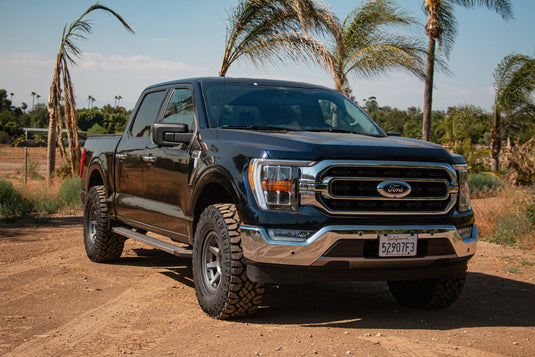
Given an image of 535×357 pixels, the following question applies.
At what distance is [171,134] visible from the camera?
5.86 meters

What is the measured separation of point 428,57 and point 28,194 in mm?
11865

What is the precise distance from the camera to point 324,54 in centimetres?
1559

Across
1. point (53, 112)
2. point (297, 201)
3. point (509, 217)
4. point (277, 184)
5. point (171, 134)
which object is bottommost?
point (509, 217)

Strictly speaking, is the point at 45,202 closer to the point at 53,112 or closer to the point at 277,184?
the point at 53,112

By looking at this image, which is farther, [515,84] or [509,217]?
[515,84]

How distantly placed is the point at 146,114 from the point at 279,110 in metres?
1.95

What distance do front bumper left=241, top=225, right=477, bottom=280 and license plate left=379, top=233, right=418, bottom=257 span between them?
0.10 feet

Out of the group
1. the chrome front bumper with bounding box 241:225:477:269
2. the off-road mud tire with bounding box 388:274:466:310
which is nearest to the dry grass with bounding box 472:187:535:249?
the off-road mud tire with bounding box 388:274:466:310

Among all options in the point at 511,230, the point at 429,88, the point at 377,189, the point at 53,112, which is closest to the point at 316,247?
the point at 377,189

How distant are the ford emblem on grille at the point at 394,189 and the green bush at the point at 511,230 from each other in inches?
228

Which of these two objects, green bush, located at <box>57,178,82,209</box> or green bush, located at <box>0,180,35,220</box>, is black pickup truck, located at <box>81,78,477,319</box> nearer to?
green bush, located at <box>0,180,35,220</box>

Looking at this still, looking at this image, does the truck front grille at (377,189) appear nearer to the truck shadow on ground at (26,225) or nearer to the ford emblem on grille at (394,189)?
the ford emblem on grille at (394,189)

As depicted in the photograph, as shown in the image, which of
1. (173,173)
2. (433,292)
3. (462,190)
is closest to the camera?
(462,190)

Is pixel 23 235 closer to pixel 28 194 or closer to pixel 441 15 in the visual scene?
pixel 28 194
